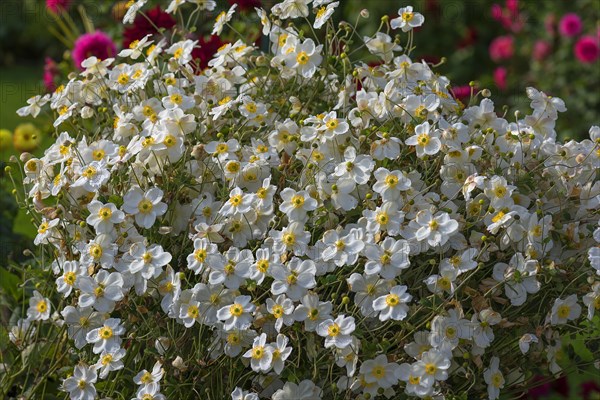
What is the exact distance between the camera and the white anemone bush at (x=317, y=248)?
5.14ft

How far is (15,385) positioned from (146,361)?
0.43m

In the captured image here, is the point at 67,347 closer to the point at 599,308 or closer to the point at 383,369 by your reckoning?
the point at 383,369

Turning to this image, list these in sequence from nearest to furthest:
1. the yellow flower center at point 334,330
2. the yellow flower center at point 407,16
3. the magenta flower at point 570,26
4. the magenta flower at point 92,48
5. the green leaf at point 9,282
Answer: the yellow flower center at point 334,330
the yellow flower center at point 407,16
the green leaf at point 9,282
the magenta flower at point 92,48
the magenta flower at point 570,26

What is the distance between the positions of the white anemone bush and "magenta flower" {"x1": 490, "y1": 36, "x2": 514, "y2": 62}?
4.01 metres

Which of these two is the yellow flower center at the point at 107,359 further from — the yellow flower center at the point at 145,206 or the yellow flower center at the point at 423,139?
the yellow flower center at the point at 423,139

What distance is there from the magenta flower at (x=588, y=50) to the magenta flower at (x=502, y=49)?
2.24 ft

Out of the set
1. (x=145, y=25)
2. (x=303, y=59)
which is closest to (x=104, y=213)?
(x=303, y=59)

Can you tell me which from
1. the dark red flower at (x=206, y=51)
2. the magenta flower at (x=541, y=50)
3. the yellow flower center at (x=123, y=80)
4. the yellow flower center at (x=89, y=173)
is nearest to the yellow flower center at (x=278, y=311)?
the yellow flower center at (x=89, y=173)

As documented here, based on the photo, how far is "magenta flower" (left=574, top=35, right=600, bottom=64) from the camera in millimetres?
5102

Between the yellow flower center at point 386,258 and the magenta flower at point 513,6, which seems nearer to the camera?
the yellow flower center at point 386,258

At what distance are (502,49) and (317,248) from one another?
447 centimetres

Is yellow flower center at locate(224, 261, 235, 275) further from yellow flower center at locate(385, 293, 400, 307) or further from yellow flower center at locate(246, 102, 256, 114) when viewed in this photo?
yellow flower center at locate(246, 102, 256, 114)

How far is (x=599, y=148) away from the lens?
6.10ft

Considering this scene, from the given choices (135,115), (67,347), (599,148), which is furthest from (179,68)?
(599,148)
